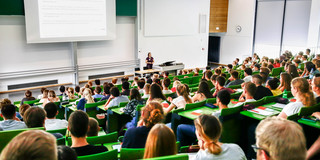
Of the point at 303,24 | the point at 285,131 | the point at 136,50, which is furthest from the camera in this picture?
the point at 303,24

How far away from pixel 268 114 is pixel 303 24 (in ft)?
43.6

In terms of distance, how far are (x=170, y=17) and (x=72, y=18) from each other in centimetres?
559

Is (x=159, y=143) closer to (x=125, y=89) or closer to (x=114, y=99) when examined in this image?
(x=114, y=99)

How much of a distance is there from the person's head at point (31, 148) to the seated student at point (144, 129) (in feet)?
6.09

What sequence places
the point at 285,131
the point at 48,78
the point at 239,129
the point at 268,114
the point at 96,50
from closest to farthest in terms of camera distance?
the point at 285,131 < the point at 268,114 < the point at 239,129 < the point at 48,78 < the point at 96,50

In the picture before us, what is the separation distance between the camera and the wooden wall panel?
18.4 m

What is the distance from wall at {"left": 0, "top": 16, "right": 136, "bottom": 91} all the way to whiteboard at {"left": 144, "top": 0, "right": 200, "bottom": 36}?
3.13 feet

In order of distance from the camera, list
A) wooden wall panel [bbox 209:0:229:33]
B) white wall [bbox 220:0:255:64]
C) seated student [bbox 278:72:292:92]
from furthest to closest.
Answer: wooden wall panel [bbox 209:0:229:33]
white wall [bbox 220:0:255:64]
seated student [bbox 278:72:292:92]

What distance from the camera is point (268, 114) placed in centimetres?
441

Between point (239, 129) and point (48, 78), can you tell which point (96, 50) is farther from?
point (239, 129)

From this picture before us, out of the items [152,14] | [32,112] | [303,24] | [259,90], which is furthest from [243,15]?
[32,112]

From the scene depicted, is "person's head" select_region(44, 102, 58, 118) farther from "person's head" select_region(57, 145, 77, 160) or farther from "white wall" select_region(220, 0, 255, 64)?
"white wall" select_region(220, 0, 255, 64)

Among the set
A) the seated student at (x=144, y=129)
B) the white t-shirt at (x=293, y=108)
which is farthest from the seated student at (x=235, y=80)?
the seated student at (x=144, y=129)

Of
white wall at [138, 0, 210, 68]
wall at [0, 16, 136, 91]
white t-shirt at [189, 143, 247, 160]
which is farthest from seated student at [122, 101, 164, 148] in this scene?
→ white wall at [138, 0, 210, 68]
